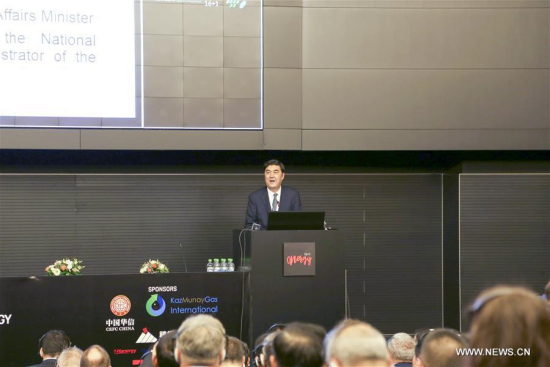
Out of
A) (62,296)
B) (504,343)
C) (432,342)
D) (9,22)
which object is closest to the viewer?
(504,343)

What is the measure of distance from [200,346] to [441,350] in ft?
3.11

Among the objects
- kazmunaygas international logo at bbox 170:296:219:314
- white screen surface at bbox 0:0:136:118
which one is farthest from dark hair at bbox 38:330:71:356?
white screen surface at bbox 0:0:136:118

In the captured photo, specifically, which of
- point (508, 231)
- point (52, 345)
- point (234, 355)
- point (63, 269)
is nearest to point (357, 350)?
point (234, 355)

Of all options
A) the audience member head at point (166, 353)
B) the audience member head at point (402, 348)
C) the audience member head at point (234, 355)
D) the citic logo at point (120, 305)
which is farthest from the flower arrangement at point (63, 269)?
the audience member head at point (166, 353)

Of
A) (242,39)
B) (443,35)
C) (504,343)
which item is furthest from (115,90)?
(504,343)

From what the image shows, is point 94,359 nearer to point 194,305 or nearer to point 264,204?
point 194,305

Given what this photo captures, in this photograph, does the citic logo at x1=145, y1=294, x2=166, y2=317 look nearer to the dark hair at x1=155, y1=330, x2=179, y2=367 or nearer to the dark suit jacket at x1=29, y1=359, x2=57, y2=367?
the dark suit jacket at x1=29, y1=359, x2=57, y2=367

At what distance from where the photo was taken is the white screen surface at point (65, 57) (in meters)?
7.64

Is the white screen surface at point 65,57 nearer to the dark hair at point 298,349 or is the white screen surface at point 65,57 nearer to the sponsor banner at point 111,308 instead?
the sponsor banner at point 111,308

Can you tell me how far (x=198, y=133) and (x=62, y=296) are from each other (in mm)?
2648

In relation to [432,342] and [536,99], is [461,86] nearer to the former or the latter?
[536,99]

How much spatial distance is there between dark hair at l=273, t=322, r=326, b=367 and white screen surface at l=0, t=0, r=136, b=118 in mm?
5925

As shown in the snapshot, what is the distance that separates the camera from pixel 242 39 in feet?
27.2

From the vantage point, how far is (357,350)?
2.23 m
